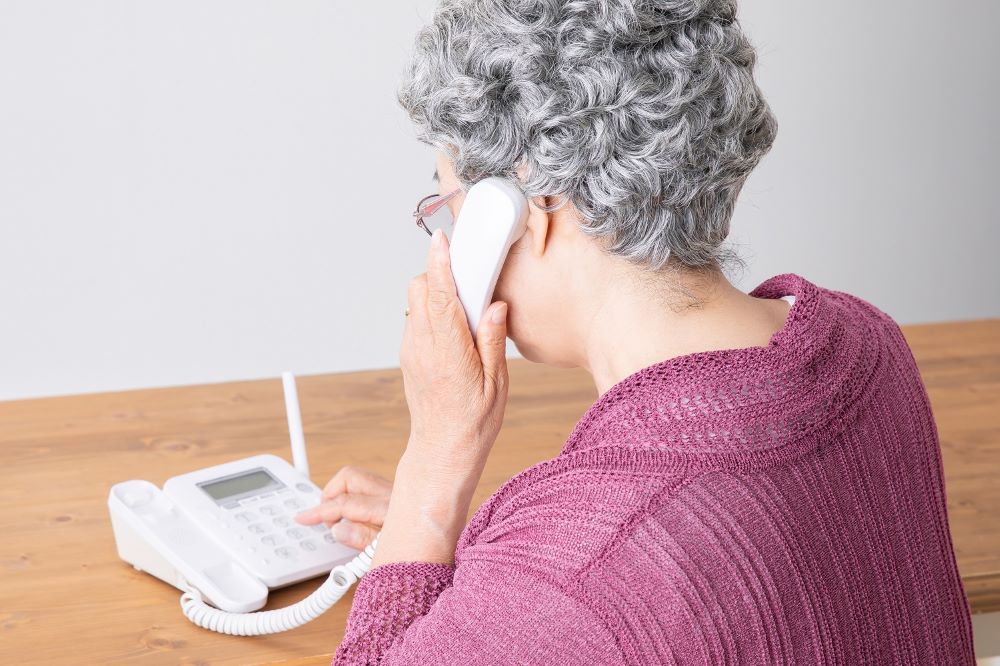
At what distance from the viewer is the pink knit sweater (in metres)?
0.90

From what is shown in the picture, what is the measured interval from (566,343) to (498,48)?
0.32 metres

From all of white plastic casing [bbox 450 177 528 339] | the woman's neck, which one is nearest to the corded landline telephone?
white plastic casing [bbox 450 177 528 339]

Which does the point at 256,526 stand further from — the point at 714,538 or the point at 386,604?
the point at 714,538

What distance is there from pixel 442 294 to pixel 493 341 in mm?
77

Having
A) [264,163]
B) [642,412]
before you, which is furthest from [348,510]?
[264,163]

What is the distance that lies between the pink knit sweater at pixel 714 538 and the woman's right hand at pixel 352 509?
0.29 m

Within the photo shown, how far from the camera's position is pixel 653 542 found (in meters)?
0.90

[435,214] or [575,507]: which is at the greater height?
[435,214]

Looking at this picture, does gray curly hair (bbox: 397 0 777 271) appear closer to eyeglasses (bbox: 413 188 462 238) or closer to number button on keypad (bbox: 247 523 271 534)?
eyeglasses (bbox: 413 188 462 238)

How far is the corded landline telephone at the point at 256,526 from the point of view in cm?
114

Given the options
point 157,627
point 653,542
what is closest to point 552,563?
point 653,542

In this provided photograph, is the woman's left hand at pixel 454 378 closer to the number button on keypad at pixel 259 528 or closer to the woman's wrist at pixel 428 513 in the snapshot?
the woman's wrist at pixel 428 513

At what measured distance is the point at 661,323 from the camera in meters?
1.09

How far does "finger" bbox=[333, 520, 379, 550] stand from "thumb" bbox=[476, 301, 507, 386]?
341 mm
